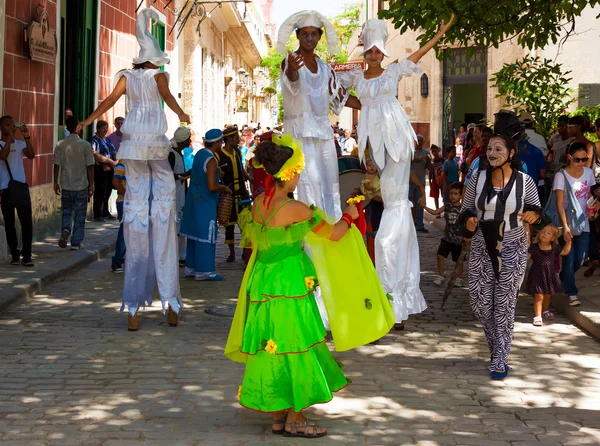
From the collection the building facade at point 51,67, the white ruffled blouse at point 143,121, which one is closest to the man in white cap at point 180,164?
the building facade at point 51,67

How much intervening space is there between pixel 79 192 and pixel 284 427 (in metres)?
8.93

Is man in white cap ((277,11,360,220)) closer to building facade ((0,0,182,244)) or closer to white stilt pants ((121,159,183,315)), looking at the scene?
white stilt pants ((121,159,183,315))

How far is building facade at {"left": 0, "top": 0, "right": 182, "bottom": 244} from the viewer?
44.6 ft

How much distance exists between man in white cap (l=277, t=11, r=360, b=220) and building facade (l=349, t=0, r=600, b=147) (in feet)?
62.2

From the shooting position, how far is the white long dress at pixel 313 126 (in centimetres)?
766

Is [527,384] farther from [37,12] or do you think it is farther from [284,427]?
[37,12]

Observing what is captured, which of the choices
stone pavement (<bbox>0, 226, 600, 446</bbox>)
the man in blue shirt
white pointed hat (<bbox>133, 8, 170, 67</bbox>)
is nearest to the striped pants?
stone pavement (<bbox>0, 226, 600, 446</bbox>)

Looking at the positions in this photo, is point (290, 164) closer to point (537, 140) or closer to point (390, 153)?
point (390, 153)

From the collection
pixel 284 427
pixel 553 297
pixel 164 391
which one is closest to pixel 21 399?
pixel 164 391

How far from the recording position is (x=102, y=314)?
29.7 feet

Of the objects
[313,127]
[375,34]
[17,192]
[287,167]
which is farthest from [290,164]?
[17,192]

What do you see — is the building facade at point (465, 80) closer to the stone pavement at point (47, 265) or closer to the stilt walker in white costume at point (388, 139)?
the stone pavement at point (47, 265)

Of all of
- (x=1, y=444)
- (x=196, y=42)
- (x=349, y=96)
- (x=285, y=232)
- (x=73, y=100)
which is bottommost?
(x=1, y=444)

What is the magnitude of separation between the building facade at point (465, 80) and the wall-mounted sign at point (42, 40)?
12988 millimetres
